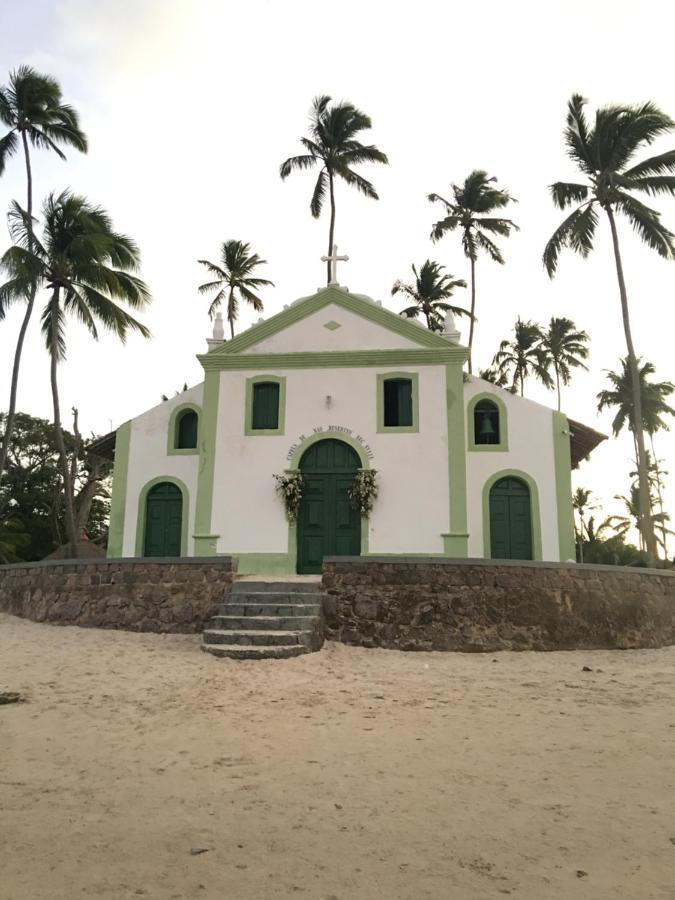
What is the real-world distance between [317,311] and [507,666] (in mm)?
9437

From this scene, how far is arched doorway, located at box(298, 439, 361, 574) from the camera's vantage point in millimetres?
14438

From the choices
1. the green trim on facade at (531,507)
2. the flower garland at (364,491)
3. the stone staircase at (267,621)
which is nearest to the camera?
the stone staircase at (267,621)

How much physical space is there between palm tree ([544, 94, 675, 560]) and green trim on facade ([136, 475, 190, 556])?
453 inches

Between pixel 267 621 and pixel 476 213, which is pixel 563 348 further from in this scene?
pixel 267 621

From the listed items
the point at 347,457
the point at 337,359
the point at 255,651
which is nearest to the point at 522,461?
the point at 347,457

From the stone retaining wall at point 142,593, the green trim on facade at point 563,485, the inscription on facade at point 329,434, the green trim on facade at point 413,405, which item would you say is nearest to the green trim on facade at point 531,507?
the green trim on facade at point 563,485

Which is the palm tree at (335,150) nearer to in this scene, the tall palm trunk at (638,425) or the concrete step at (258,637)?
the tall palm trunk at (638,425)

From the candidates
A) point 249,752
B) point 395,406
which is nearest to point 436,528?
point 395,406

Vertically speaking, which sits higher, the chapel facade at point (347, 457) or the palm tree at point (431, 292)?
the palm tree at point (431, 292)

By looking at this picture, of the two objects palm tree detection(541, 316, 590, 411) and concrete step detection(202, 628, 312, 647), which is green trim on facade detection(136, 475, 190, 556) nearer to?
concrete step detection(202, 628, 312, 647)

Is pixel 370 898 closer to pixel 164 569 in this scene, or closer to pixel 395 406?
pixel 164 569

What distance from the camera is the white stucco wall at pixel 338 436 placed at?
14.3 meters

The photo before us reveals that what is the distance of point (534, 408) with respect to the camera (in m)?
16.0

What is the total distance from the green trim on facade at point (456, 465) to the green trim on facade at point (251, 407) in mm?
3481
